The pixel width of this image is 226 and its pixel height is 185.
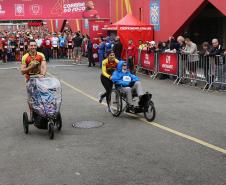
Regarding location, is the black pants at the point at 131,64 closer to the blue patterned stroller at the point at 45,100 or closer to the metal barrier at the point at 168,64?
the metal barrier at the point at 168,64

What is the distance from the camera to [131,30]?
24797 millimetres

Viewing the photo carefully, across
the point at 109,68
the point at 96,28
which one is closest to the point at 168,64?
the point at 109,68

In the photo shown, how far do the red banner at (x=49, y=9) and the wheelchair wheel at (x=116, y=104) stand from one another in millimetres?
22935

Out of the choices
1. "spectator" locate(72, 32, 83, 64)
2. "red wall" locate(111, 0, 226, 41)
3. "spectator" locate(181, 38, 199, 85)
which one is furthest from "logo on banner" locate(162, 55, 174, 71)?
"spectator" locate(72, 32, 83, 64)

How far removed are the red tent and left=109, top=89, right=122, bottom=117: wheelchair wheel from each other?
43.8 feet

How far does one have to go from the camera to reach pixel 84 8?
33.6m

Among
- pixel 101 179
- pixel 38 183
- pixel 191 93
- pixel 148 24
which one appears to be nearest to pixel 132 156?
Result: pixel 101 179

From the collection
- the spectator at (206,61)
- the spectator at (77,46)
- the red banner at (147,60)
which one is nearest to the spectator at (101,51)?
the spectator at (77,46)

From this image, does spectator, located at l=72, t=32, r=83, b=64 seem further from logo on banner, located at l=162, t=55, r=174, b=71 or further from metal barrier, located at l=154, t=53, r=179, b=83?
logo on banner, located at l=162, t=55, r=174, b=71

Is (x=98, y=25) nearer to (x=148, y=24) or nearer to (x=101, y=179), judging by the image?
(x=148, y=24)

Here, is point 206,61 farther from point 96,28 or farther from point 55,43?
point 55,43

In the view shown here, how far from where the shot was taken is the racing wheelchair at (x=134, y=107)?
10.2 m

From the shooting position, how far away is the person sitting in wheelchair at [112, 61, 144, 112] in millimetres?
10585

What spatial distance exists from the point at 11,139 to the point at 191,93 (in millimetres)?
7753
